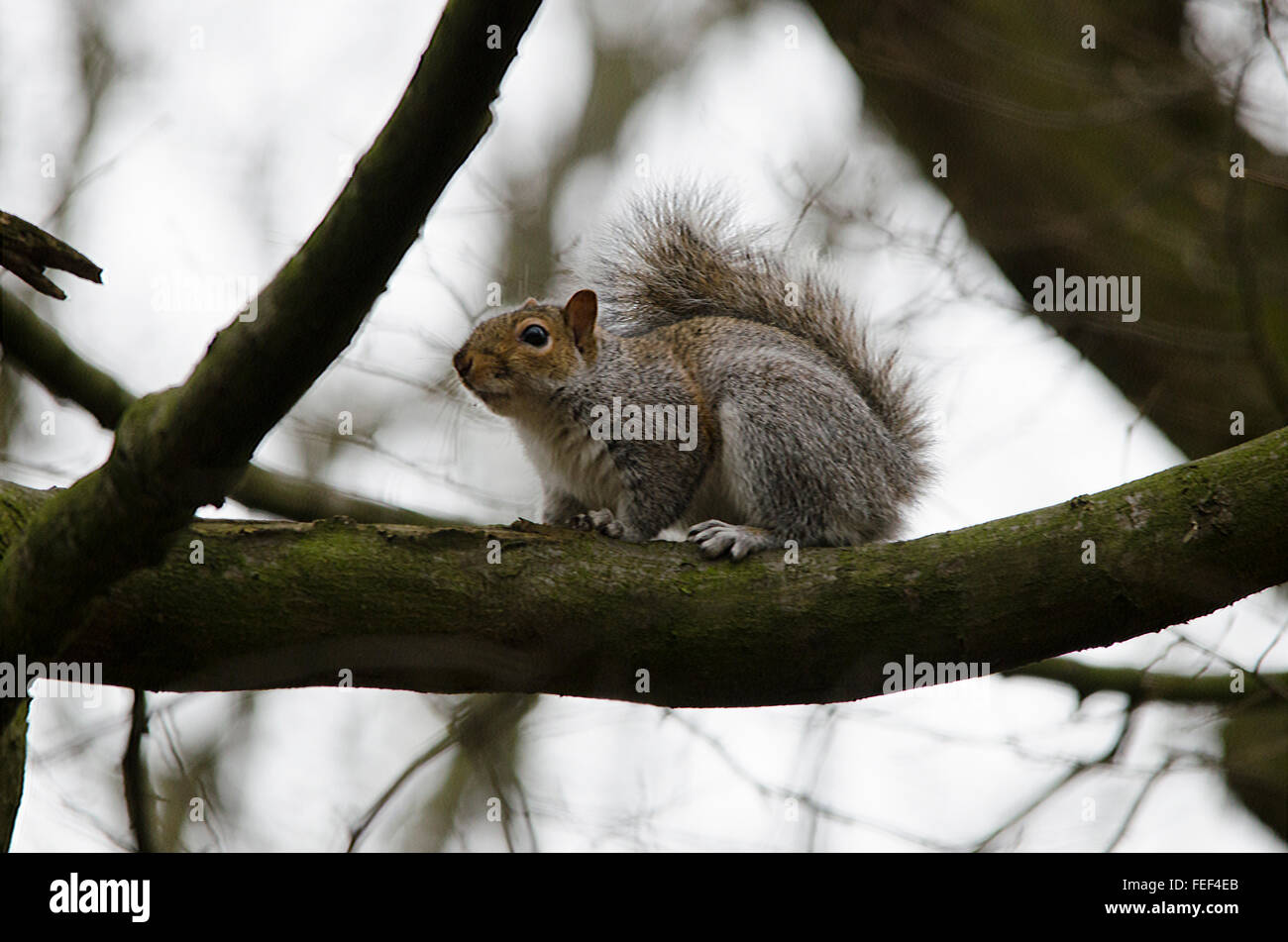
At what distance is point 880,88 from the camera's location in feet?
13.8

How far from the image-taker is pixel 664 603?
271 centimetres

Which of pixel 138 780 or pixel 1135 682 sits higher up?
pixel 1135 682

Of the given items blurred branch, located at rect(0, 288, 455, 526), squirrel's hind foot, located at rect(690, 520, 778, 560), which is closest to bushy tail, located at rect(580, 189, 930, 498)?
squirrel's hind foot, located at rect(690, 520, 778, 560)

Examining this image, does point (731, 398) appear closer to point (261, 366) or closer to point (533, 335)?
point (533, 335)

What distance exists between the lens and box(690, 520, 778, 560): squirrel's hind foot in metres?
3.02

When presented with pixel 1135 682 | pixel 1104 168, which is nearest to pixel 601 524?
pixel 1135 682

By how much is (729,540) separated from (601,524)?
25.5 inches

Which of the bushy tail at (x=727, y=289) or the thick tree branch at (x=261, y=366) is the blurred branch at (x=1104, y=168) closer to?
the bushy tail at (x=727, y=289)

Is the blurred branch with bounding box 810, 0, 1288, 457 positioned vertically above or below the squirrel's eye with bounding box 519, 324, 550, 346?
above

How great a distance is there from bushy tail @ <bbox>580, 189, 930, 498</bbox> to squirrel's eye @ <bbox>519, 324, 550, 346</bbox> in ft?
2.37

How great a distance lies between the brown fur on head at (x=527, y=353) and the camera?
386 centimetres

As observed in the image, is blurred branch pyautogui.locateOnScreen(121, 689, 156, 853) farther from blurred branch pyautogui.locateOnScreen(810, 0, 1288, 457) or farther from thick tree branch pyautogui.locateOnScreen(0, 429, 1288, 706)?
blurred branch pyautogui.locateOnScreen(810, 0, 1288, 457)

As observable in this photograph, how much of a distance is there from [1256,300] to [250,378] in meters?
2.75

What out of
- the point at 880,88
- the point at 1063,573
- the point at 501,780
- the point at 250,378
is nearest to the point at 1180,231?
the point at 880,88
